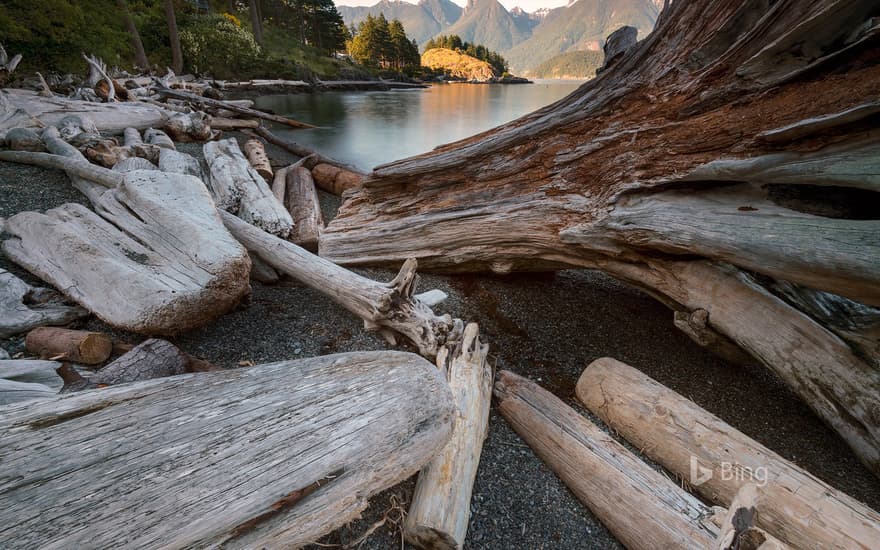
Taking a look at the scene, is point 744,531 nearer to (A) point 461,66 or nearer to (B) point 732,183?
(B) point 732,183

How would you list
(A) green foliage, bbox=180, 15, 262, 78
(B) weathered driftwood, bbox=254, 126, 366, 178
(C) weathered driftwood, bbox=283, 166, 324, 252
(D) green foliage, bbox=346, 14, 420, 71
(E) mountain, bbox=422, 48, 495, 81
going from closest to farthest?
(C) weathered driftwood, bbox=283, 166, 324, 252 → (B) weathered driftwood, bbox=254, 126, 366, 178 → (A) green foliage, bbox=180, 15, 262, 78 → (D) green foliage, bbox=346, 14, 420, 71 → (E) mountain, bbox=422, 48, 495, 81

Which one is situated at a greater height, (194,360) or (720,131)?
(720,131)

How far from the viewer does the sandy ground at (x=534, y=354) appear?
1921mm

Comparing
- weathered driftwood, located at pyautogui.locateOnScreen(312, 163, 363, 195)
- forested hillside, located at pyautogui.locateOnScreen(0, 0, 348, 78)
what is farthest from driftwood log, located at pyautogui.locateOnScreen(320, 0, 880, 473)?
forested hillside, located at pyautogui.locateOnScreen(0, 0, 348, 78)

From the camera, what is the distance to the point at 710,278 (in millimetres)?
2473

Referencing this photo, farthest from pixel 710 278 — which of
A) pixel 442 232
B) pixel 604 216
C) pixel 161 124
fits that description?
pixel 161 124

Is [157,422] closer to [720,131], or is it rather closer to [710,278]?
[710,278]

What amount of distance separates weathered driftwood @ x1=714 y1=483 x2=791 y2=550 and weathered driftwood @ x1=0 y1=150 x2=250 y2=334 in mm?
3039

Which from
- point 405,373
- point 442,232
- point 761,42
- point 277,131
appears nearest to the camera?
point 405,373

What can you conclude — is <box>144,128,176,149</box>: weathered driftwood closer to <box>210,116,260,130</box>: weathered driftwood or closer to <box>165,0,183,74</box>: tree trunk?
<box>210,116,260,130</box>: weathered driftwood

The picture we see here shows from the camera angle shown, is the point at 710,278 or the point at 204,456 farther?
the point at 710,278

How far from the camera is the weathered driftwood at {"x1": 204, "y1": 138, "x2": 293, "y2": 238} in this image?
4.70m

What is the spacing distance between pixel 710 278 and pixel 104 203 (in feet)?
16.5

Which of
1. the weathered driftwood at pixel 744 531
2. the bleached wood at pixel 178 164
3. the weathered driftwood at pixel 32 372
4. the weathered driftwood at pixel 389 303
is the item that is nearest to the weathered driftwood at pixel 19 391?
the weathered driftwood at pixel 32 372
